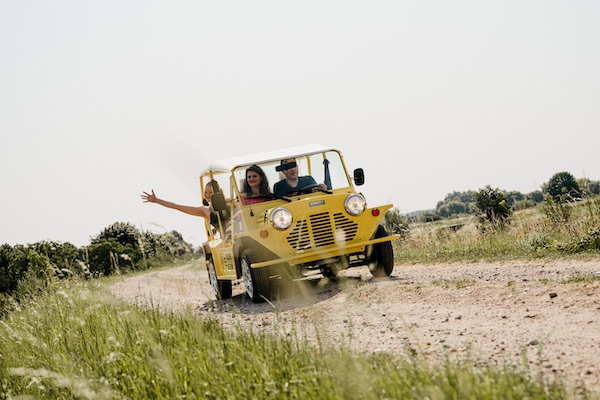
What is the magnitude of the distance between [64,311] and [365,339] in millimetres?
4860

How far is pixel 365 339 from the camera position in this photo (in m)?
6.49

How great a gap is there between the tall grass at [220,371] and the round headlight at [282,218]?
2.91 m

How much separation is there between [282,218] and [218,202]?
1.14m

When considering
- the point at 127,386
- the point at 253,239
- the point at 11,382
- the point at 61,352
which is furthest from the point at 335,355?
the point at 253,239

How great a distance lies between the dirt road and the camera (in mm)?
5123

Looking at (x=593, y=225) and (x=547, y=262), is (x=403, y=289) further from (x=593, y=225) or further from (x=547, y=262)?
(x=593, y=225)

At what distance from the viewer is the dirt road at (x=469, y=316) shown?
512 cm

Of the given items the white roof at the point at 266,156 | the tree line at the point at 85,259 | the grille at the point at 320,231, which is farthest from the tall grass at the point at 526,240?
the tree line at the point at 85,259

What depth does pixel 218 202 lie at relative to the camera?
36.7 feet

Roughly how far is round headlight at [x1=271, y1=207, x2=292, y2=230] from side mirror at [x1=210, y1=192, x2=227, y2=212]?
97 centimetres

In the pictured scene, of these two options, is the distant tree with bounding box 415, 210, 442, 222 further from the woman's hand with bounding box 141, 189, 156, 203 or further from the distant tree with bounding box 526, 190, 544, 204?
the woman's hand with bounding box 141, 189, 156, 203

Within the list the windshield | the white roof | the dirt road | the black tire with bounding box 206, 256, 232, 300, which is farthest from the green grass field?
the windshield

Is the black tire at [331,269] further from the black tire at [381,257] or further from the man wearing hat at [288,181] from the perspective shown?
the man wearing hat at [288,181]

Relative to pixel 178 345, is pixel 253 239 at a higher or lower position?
higher
